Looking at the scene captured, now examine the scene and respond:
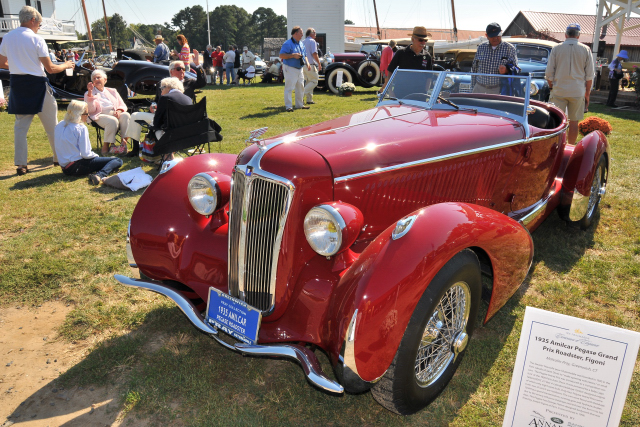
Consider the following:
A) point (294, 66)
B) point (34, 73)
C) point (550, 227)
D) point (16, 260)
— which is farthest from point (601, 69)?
point (16, 260)

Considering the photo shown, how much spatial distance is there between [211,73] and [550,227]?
56.2ft

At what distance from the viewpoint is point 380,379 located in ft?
7.11

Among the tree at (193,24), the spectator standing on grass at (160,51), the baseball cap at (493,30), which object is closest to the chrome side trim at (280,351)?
the baseball cap at (493,30)

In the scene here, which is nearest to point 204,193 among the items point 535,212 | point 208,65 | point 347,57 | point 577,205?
point 535,212

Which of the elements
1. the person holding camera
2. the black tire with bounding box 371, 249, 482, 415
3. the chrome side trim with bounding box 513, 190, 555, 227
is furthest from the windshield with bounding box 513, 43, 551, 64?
the black tire with bounding box 371, 249, 482, 415

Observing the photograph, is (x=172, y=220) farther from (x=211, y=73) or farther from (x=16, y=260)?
(x=211, y=73)

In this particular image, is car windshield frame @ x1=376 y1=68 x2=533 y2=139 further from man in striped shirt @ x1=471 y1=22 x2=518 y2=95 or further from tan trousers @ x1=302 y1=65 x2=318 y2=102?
tan trousers @ x1=302 y1=65 x2=318 y2=102

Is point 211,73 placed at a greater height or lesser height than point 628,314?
greater

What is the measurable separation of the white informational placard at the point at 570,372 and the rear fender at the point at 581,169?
279cm

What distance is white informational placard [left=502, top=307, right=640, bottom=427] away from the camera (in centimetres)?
173

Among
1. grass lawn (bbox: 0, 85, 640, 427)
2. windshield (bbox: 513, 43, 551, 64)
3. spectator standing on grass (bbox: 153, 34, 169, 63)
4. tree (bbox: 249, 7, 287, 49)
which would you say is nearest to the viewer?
grass lawn (bbox: 0, 85, 640, 427)

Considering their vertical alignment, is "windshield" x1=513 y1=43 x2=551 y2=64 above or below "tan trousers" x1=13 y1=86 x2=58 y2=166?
above

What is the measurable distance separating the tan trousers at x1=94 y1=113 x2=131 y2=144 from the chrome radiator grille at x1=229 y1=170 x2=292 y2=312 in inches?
233

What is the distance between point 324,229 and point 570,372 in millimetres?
1214
